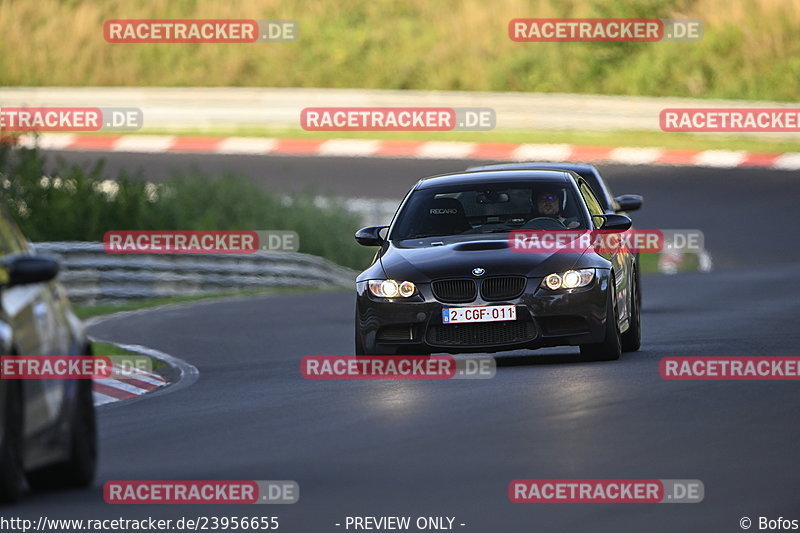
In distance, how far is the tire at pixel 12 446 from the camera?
7871 mm

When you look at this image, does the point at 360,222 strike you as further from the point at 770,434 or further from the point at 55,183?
the point at 770,434

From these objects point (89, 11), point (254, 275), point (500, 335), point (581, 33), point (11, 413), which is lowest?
point (11, 413)

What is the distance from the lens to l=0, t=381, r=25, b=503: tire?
25.8 ft

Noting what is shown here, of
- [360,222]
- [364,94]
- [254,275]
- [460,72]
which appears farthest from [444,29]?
[254,275]

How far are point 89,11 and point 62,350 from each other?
45774 millimetres

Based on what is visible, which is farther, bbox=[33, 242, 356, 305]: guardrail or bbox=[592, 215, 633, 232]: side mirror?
bbox=[33, 242, 356, 305]: guardrail

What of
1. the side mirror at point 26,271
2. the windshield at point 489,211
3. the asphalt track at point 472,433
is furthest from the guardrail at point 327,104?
the side mirror at point 26,271

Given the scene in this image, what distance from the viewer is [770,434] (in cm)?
1032

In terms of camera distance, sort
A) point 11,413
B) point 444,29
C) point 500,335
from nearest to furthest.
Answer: point 11,413, point 500,335, point 444,29

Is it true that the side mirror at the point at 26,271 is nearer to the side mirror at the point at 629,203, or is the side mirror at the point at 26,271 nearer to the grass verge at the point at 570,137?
the side mirror at the point at 629,203
